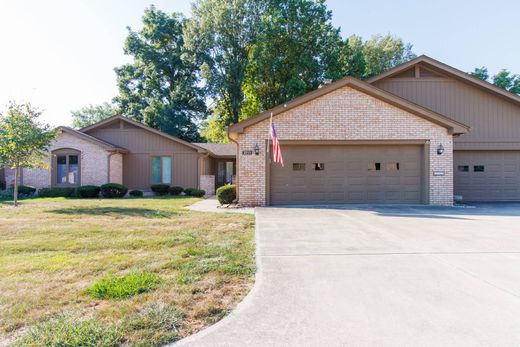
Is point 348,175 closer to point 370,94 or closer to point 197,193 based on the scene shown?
point 370,94

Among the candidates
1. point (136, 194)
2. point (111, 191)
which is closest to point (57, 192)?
point (111, 191)

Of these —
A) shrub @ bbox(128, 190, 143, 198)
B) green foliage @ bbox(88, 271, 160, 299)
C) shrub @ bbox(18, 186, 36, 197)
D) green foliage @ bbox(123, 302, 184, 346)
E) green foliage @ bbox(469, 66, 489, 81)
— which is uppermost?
green foliage @ bbox(469, 66, 489, 81)

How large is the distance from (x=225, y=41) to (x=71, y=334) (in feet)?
94.2

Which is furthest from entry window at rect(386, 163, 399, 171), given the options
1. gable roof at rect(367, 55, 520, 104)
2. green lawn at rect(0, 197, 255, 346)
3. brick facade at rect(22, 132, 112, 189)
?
brick facade at rect(22, 132, 112, 189)

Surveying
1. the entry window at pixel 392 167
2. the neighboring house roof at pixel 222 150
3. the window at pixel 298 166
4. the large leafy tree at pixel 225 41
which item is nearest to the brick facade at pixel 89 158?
the neighboring house roof at pixel 222 150

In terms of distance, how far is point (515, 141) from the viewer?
14.0m

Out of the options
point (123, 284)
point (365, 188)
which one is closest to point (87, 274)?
point (123, 284)

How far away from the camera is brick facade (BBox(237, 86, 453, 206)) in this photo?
461 inches

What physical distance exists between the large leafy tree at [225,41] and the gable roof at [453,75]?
15190mm

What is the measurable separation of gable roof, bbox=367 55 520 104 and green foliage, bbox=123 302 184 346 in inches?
553

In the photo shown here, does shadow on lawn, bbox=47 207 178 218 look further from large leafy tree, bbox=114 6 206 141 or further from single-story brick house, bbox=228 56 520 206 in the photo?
large leafy tree, bbox=114 6 206 141

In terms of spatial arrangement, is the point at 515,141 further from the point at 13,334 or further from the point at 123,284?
the point at 13,334

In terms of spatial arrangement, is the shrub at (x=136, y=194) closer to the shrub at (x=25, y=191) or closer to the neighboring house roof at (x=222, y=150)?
the shrub at (x=25, y=191)

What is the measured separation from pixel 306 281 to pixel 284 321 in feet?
3.56
